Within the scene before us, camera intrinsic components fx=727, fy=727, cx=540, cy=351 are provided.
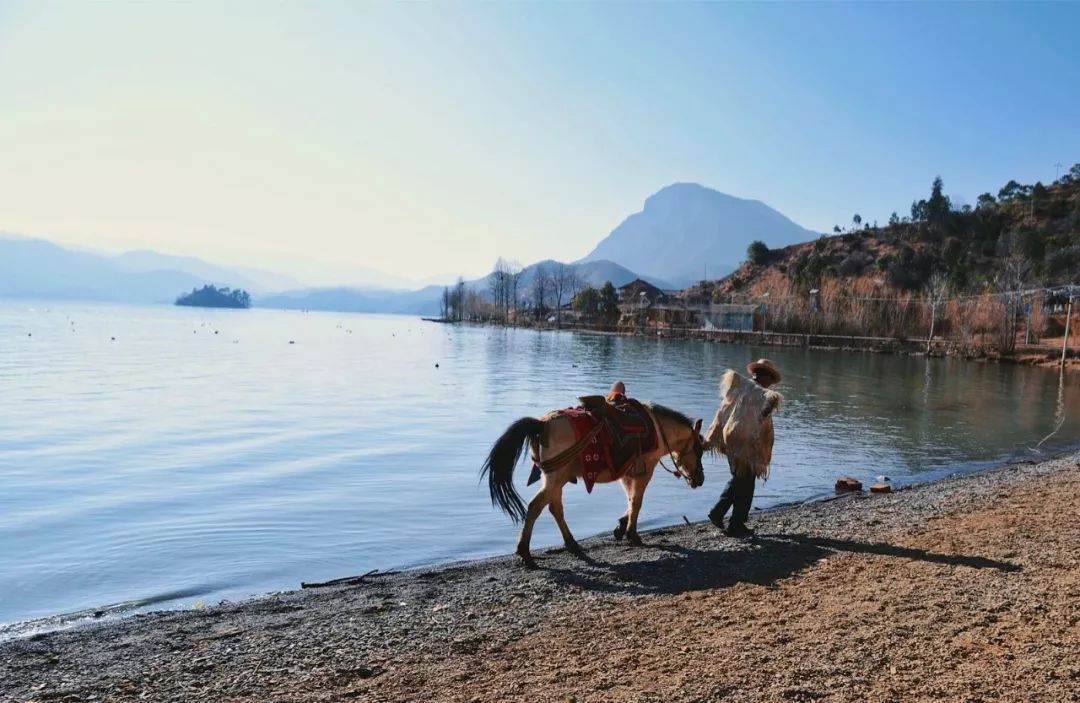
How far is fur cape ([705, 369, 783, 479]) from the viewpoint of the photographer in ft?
27.3

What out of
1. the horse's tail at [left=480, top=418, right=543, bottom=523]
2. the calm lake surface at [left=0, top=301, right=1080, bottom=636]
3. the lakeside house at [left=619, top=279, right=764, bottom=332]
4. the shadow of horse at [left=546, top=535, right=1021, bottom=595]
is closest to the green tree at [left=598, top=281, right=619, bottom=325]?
the lakeside house at [left=619, top=279, right=764, bottom=332]

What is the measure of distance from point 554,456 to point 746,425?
94.0 inches

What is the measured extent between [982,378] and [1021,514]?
36.4 metres

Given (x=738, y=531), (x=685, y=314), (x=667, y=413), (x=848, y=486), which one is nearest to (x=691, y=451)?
(x=667, y=413)

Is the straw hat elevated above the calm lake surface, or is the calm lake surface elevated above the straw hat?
the straw hat

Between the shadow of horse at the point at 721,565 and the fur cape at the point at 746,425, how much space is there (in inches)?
36.5

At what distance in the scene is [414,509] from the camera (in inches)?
452

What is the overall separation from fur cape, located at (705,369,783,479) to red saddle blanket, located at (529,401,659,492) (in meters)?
1.08

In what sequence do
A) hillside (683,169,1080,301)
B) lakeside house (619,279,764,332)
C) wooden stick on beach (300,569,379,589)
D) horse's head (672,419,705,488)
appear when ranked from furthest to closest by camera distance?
lakeside house (619,279,764,332) < hillside (683,169,1080,301) < horse's head (672,419,705,488) < wooden stick on beach (300,569,379,589)

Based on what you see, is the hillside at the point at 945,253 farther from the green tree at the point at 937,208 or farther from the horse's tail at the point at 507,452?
the horse's tail at the point at 507,452

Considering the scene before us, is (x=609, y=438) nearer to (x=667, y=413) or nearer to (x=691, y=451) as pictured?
(x=667, y=413)

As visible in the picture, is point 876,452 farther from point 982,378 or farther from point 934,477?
Answer: point 982,378

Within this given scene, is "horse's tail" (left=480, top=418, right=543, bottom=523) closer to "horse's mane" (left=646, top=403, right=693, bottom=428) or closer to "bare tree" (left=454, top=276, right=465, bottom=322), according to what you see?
"horse's mane" (left=646, top=403, right=693, bottom=428)

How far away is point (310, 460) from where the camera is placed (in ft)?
50.0
